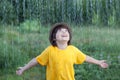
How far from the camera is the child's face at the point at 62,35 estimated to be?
366cm

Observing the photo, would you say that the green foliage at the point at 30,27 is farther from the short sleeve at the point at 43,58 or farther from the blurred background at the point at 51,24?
the short sleeve at the point at 43,58

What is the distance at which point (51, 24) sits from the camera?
752cm

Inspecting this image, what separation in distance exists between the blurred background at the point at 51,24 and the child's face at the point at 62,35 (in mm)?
2507

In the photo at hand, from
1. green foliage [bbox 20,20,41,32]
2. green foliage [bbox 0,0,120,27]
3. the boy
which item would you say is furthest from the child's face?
green foliage [bbox 0,0,120,27]

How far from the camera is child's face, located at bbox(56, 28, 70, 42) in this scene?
366 centimetres

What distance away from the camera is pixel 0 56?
21.2 ft

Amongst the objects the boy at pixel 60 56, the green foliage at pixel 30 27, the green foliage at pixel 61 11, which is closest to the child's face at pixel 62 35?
the boy at pixel 60 56

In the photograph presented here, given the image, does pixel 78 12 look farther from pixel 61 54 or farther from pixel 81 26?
pixel 61 54

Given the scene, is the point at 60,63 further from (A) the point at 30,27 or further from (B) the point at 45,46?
(A) the point at 30,27

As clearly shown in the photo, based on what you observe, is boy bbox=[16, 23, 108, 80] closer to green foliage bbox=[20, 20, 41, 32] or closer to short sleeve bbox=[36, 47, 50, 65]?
short sleeve bbox=[36, 47, 50, 65]

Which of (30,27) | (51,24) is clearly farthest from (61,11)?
(30,27)

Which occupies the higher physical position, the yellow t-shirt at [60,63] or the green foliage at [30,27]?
the green foliage at [30,27]

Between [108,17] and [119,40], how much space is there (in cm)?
73

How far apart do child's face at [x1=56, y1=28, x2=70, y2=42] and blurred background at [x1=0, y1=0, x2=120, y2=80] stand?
2.51 metres
